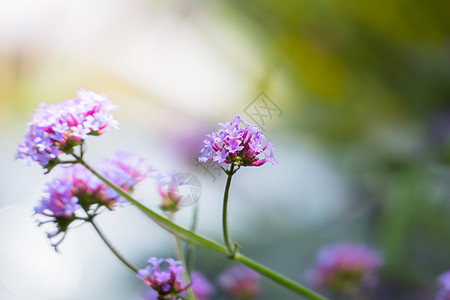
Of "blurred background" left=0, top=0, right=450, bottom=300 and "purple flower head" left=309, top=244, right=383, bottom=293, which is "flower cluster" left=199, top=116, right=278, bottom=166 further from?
"blurred background" left=0, top=0, right=450, bottom=300

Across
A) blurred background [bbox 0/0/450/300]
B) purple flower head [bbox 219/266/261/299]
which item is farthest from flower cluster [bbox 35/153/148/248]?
blurred background [bbox 0/0/450/300]

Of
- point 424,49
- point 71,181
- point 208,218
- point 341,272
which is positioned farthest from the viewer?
point 424,49

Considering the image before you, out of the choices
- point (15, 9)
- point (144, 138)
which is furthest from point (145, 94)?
point (15, 9)

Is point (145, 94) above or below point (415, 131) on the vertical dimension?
below

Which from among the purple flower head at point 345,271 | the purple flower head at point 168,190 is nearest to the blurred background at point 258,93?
the purple flower head at point 345,271

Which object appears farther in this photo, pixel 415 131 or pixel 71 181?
pixel 415 131

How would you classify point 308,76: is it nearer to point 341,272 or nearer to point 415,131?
point 415,131

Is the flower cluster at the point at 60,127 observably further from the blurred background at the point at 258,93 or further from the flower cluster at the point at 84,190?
the blurred background at the point at 258,93
